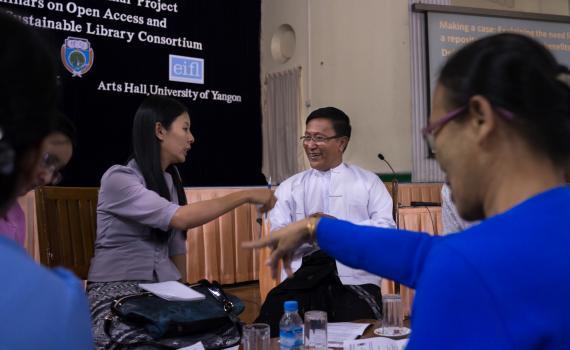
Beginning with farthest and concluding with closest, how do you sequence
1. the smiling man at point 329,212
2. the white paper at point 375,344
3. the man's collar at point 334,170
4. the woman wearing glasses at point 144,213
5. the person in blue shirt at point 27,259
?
the man's collar at point 334,170 < the smiling man at point 329,212 < the woman wearing glasses at point 144,213 < the white paper at point 375,344 < the person in blue shirt at point 27,259

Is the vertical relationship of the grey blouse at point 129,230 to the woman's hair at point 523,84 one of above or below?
below

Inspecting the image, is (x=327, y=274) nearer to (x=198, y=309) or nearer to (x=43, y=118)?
(x=198, y=309)

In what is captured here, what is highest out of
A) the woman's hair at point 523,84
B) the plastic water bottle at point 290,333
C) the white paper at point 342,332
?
the woman's hair at point 523,84

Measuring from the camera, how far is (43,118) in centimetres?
65

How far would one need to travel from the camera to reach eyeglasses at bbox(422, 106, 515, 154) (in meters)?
0.77

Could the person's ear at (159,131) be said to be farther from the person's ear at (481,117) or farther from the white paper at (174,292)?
the person's ear at (481,117)

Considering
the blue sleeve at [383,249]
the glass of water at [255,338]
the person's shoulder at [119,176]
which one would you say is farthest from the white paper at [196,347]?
the person's shoulder at [119,176]

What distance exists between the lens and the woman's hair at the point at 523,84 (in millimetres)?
761

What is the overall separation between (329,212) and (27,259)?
8.13 feet

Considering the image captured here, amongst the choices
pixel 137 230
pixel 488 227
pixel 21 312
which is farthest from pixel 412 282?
pixel 137 230

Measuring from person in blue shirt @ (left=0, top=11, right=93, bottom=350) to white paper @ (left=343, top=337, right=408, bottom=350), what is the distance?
1007mm

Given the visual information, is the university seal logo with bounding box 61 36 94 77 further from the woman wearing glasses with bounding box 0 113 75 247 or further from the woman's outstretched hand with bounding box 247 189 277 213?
the woman's outstretched hand with bounding box 247 189 277 213

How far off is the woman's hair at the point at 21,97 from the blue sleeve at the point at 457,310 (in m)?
0.55

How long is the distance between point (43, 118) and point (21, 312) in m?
0.24
